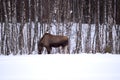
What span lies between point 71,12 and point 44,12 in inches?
44.3

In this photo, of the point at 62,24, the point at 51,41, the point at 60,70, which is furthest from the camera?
the point at 62,24

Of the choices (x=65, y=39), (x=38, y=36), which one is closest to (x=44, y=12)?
(x=38, y=36)

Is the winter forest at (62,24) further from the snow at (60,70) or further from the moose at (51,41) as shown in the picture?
the snow at (60,70)

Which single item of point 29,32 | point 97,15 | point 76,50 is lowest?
point 76,50

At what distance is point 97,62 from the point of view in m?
4.11

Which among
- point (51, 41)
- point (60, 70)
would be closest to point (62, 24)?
point (51, 41)

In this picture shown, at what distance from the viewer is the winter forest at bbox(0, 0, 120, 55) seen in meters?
9.70

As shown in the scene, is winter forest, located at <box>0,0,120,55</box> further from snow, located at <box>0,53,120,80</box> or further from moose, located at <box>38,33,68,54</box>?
snow, located at <box>0,53,120,80</box>

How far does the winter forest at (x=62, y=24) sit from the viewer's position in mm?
9703

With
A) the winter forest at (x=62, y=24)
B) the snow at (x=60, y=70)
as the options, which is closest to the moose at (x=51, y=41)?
the winter forest at (x=62, y=24)

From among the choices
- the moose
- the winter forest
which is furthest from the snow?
the winter forest

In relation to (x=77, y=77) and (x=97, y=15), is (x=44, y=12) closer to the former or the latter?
(x=97, y=15)

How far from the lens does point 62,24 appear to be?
32.6 ft

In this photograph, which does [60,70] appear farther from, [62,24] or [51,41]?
[62,24]
